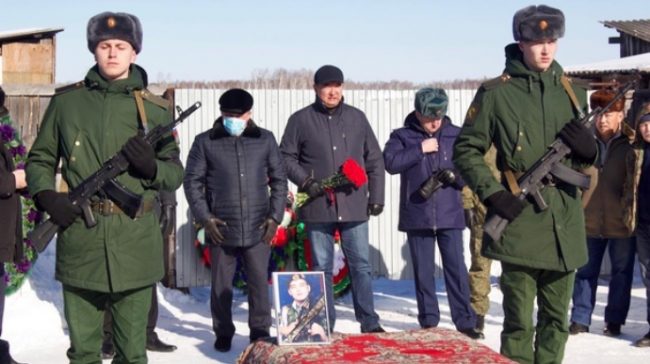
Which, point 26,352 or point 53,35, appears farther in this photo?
point 53,35

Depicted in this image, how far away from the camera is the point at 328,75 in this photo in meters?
8.20

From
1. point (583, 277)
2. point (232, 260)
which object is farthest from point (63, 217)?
point (583, 277)

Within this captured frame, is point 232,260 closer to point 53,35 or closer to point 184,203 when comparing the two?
point 184,203

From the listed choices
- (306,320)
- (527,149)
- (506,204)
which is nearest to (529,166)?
(527,149)

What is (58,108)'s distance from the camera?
526 cm

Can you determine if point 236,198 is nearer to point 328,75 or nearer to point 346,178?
point 346,178

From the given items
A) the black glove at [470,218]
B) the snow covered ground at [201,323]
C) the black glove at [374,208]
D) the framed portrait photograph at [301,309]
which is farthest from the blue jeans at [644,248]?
the framed portrait photograph at [301,309]

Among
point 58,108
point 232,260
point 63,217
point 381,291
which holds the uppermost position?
point 58,108

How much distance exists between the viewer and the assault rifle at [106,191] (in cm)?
509

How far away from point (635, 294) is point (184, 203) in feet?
14.0

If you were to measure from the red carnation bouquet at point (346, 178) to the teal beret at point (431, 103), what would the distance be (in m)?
0.63

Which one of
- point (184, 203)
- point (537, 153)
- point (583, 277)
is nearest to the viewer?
point (537, 153)

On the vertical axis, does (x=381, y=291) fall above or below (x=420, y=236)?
below

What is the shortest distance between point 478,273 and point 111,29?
13.4 feet
